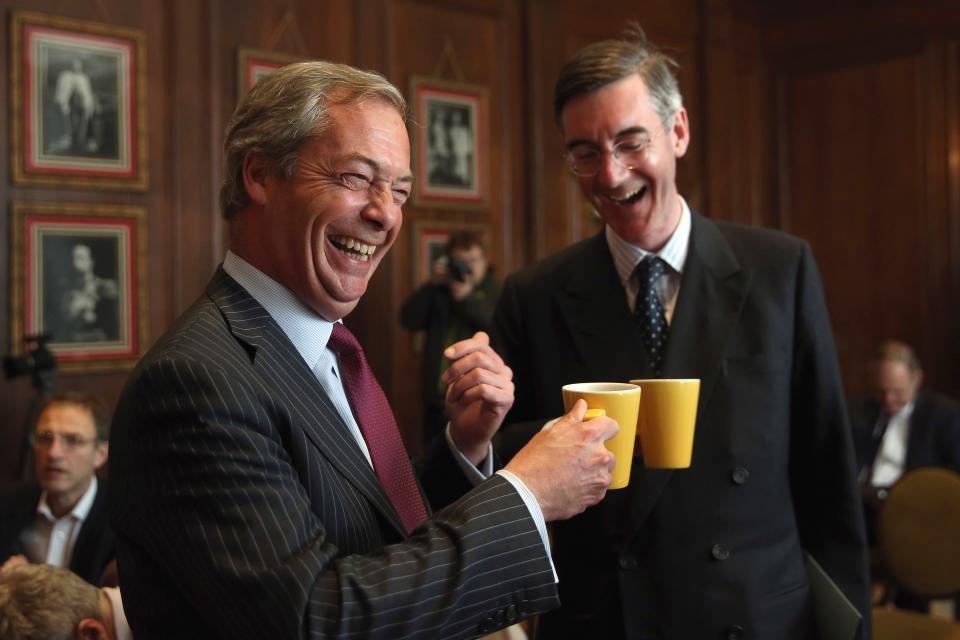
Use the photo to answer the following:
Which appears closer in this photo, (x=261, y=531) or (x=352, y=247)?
(x=261, y=531)

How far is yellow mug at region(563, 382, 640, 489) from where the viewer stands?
1.21 metres

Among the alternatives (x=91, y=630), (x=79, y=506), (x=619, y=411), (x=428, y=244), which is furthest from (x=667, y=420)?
(x=428, y=244)

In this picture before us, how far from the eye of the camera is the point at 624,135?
1.65 m

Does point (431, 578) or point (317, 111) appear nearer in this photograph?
point (431, 578)

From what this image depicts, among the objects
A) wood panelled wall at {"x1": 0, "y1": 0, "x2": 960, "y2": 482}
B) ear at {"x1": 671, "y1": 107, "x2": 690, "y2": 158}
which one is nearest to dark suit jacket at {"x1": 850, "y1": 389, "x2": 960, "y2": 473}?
wood panelled wall at {"x1": 0, "y1": 0, "x2": 960, "y2": 482}

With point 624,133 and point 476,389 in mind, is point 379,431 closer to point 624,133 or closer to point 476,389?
point 476,389

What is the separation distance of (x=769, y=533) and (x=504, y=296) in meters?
0.65

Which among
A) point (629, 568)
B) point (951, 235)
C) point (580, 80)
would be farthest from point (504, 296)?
point (951, 235)

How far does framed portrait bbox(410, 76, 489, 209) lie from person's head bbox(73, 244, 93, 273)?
6.30 feet

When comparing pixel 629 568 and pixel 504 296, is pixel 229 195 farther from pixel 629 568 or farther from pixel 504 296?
pixel 629 568

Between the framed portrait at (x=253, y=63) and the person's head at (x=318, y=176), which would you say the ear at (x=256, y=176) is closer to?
the person's head at (x=318, y=176)

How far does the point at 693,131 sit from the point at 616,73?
601cm

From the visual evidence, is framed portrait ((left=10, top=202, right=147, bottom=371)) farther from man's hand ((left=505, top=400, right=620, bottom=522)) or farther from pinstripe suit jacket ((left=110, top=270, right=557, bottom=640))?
man's hand ((left=505, top=400, right=620, bottom=522))

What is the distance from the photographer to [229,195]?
1.24 m
